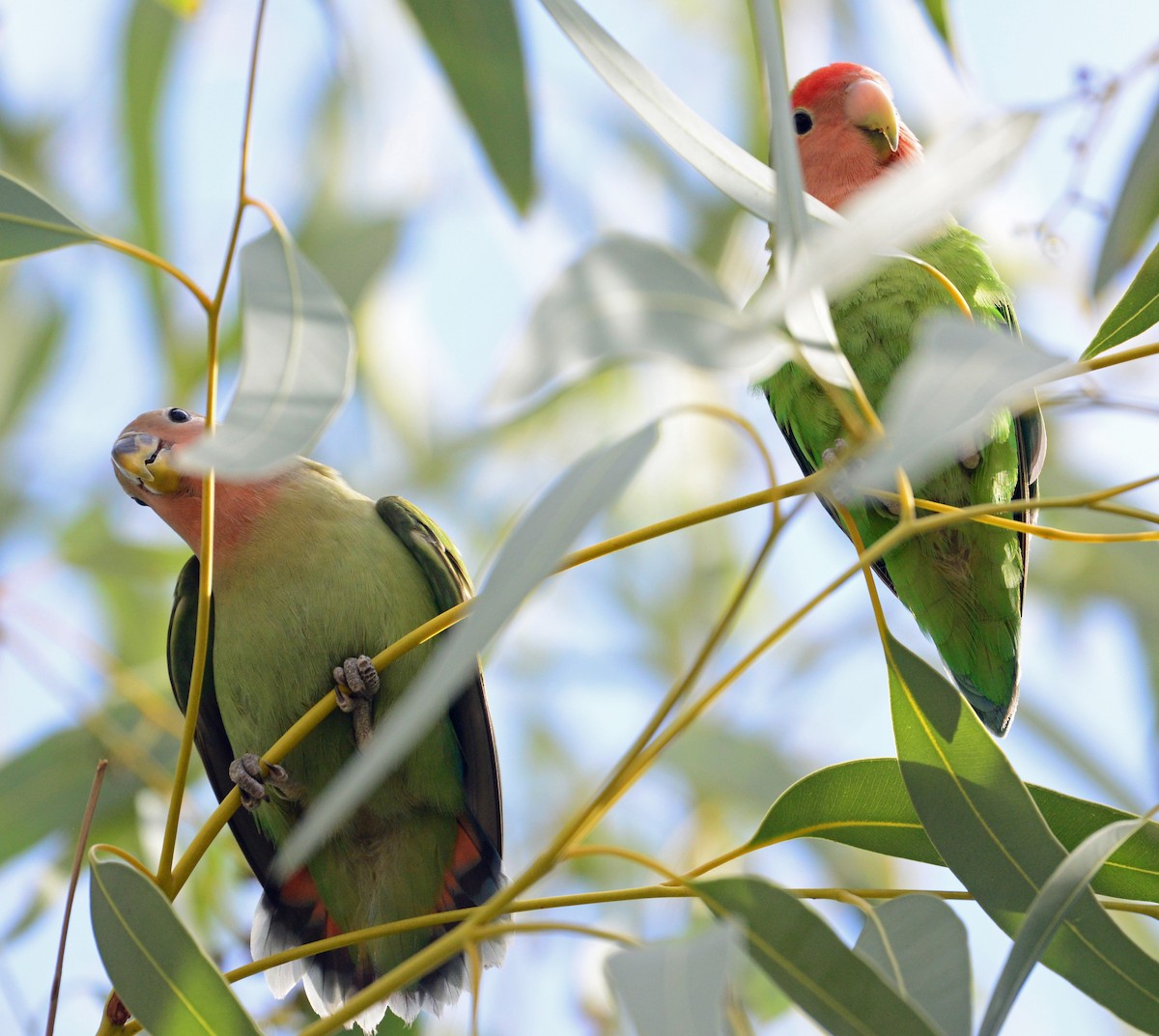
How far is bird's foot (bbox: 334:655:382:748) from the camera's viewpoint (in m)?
2.18

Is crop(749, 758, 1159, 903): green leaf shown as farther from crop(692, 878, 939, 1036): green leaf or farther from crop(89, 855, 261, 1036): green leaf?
crop(89, 855, 261, 1036): green leaf

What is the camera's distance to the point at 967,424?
Result: 38.4 inches

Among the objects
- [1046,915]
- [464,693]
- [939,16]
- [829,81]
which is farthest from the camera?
[829,81]

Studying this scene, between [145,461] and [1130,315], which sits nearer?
[1130,315]

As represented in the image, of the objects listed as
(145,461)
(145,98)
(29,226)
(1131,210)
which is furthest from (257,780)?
(145,98)

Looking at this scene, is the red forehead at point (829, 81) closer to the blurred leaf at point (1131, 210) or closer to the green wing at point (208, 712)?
the blurred leaf at point (1131, 210)

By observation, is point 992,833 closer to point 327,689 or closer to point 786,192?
point 786,192

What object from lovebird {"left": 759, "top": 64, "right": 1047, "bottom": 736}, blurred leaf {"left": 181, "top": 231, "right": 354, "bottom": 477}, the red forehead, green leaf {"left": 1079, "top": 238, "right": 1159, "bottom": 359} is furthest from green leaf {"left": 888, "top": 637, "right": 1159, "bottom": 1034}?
the red forehead

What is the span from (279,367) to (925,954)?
34.7 inches

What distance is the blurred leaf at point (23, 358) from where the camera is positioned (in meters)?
3.87

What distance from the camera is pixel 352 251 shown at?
12.7 feet

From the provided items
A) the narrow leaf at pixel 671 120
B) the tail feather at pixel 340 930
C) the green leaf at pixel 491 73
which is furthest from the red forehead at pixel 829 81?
the tail feather at pixel 340 930

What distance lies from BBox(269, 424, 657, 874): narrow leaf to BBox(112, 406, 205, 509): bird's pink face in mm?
1304

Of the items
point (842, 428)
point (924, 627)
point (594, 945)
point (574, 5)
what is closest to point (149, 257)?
point (574, 5)
